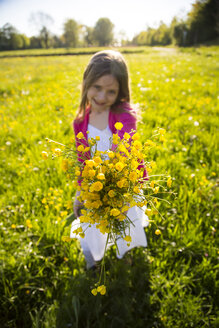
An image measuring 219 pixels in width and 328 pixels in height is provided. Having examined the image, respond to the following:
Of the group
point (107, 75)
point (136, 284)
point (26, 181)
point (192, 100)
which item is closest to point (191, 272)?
point (136, 284)

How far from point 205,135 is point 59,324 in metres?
2.77

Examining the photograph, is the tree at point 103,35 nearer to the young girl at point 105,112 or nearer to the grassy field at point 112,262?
the grassy field at point 112,262

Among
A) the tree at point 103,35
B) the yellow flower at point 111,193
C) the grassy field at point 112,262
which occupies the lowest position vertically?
the grassy field at point 112,262

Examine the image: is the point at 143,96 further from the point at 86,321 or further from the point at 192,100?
the point at 86,321

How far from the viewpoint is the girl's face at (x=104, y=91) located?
1.39 metres

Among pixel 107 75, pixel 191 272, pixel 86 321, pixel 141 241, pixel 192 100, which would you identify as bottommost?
pixel 86 321

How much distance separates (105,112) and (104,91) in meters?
0.20

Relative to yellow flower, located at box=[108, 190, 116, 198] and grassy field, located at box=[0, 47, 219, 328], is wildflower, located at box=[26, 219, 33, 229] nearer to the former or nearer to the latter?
grassy field, located at box=[0, 47, 219, 328]

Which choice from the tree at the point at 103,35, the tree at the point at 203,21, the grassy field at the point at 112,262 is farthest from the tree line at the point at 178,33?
the grassy field at the point at 112,262

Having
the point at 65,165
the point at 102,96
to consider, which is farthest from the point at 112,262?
the point at 102,96

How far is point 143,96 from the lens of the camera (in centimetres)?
453

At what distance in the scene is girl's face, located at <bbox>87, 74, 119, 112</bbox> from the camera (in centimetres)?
139

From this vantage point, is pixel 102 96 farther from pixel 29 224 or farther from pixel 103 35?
pixel 103 35

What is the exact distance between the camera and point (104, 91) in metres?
1.42
